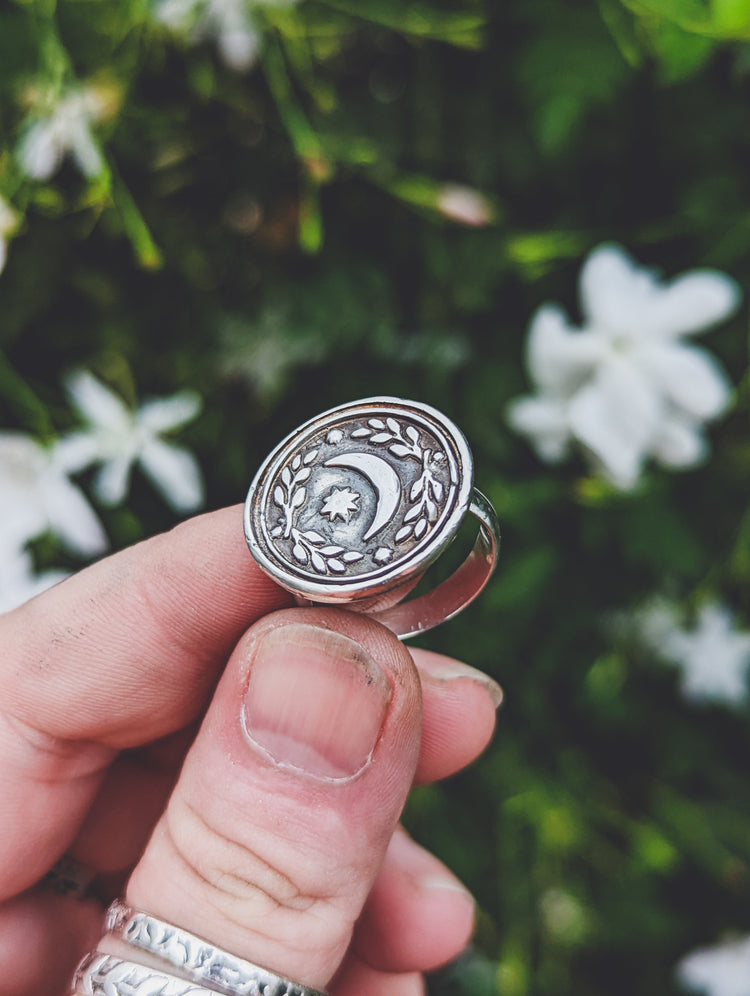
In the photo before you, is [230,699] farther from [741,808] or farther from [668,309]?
[741,808]

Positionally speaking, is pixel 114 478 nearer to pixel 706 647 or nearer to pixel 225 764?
pixel 225 764

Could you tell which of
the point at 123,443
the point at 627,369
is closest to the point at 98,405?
the point at 123,443

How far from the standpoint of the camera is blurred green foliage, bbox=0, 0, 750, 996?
66 cm

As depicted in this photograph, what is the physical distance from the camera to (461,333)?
720 millimetres

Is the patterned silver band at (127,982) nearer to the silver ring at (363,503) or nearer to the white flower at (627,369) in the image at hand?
the silver ring at (363,503)

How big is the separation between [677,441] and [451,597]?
0.71 ft

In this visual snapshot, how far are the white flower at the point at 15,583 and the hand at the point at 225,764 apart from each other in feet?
0.22

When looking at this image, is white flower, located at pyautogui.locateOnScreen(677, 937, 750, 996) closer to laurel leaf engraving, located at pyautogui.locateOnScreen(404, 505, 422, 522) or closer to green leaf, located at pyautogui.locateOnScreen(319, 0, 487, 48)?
laurel leaf engraving, located at pyautogui.locateOnScreen(404, 505, 422, 522)

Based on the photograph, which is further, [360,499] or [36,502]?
[36,502]

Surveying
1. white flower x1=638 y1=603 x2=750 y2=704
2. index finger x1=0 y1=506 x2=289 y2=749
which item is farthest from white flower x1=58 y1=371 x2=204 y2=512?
white flower x1=638 y1=603 x2=750 y2=704

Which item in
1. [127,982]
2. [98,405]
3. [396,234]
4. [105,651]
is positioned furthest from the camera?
[396,234]

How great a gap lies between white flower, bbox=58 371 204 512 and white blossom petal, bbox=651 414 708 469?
1.15 ft

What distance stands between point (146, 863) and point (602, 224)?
1.97ft

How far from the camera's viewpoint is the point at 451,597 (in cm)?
55
